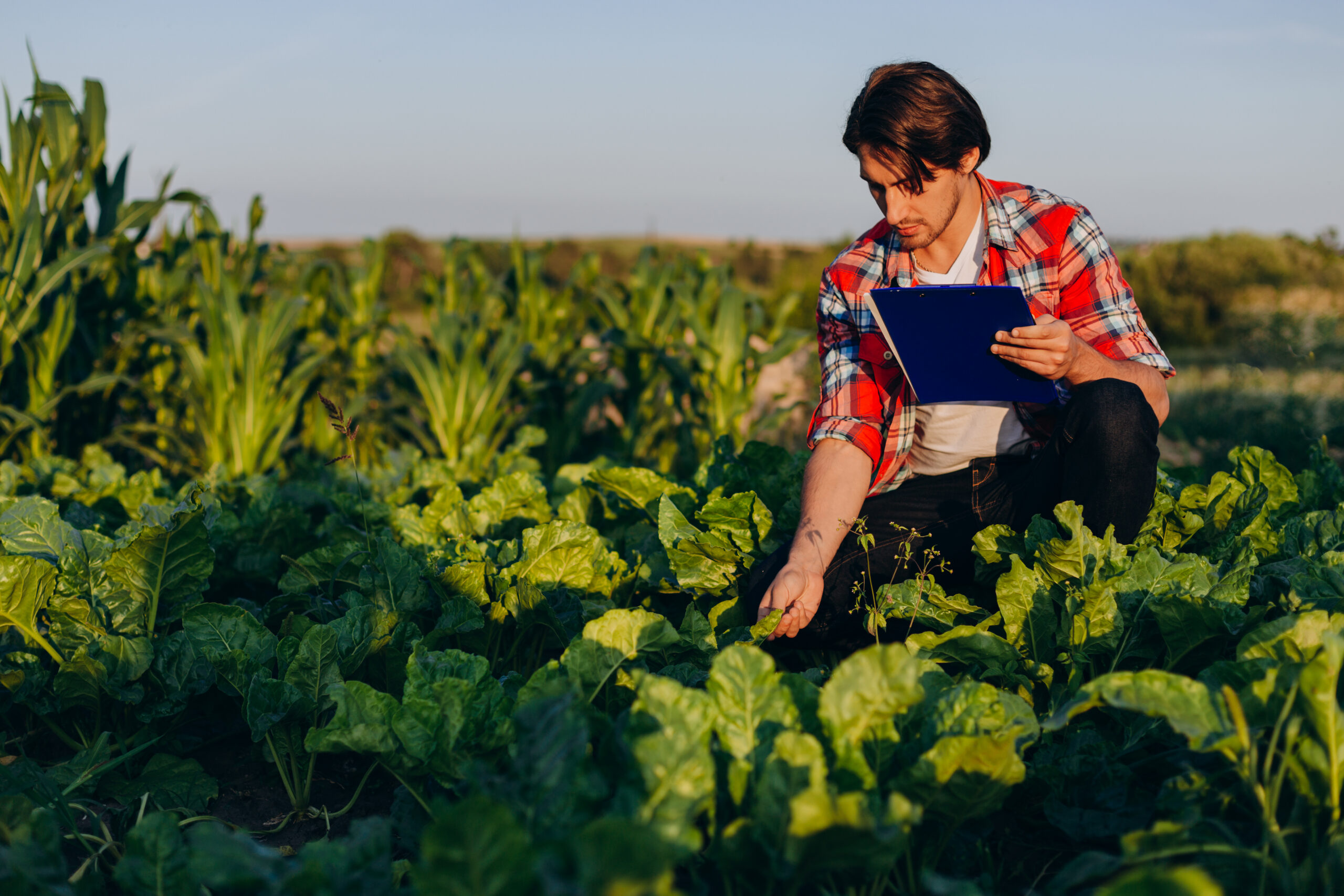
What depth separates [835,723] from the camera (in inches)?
52.4

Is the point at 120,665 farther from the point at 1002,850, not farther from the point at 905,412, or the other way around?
the point at 905,412

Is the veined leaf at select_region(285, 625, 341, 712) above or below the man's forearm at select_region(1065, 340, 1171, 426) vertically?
below

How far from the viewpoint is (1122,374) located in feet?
6.88

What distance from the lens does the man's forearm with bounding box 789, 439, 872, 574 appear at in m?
2.11

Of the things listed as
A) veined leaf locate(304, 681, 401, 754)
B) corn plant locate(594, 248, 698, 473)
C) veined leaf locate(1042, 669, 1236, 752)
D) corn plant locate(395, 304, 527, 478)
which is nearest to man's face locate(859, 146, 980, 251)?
veined leaf locate(1042, 669, 1236, 752)

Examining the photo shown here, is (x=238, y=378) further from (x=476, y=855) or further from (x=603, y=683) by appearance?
(x=476, y=855)

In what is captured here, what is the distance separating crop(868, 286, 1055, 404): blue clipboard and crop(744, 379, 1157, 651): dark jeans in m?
0.14

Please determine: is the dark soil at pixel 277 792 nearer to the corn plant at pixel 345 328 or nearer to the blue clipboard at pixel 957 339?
the blue clipboard at pixel 957 339

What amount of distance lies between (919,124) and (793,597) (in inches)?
43.0

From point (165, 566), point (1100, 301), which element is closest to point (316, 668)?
point (165, 566)

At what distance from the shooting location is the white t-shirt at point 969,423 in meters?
2.38

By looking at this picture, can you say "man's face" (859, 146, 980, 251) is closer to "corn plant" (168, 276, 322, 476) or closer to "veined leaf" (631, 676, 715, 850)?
"veined leaf" (631, 676, 715, 850)

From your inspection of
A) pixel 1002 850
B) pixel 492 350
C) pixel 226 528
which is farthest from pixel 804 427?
pixel 1002 850

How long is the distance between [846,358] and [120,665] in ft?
5.98
